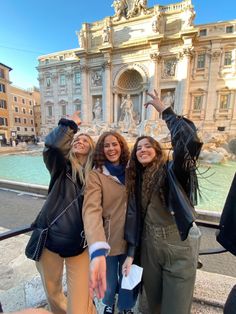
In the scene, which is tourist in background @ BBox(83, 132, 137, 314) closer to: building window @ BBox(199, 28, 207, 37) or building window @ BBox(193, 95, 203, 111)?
building window @ BBox(193, 95, 203, 111)

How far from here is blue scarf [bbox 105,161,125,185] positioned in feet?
4.46

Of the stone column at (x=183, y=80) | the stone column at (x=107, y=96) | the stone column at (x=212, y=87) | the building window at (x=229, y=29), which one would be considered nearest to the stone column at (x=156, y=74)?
the stone column at (x=183, y=80)

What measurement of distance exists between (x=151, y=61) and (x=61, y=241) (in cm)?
2421

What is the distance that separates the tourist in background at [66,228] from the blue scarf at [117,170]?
15 centimetres

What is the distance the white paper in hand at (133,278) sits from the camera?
1270mm

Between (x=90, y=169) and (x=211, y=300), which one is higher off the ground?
(x=90, y=169)

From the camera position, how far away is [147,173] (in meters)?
1.27

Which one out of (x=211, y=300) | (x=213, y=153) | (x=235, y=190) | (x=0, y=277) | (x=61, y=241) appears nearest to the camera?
(x=235, y=190)

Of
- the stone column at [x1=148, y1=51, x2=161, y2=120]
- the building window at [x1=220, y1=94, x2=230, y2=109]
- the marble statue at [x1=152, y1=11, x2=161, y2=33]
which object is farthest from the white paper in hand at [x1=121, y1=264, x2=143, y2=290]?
the marble statue at [x1=152, y1=11, x2=161, y2=33]

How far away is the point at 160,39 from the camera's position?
20.3 m

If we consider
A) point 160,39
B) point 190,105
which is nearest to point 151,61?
point 160,39

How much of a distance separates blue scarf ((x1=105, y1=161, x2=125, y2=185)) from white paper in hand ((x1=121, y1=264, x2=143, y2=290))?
25.5 inches

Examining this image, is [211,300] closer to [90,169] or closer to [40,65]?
[90,169]

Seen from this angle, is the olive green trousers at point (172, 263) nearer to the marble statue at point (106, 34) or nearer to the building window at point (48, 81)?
the marble statue at point (106, 34)
